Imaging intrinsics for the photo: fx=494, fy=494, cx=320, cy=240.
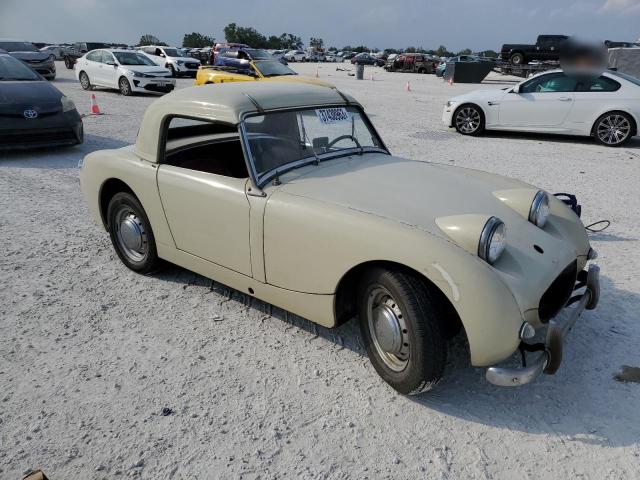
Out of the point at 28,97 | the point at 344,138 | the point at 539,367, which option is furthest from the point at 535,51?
the point at 539,367

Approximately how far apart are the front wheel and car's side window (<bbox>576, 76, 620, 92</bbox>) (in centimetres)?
47

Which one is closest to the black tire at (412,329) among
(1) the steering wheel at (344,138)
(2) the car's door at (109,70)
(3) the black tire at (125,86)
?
(1) the steering wheel at (344,138)

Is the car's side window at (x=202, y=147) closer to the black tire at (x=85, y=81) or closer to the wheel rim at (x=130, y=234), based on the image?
the wheel rim at (x=130, y=234)

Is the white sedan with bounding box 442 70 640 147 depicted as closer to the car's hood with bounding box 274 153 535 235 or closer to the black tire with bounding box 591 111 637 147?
the black tire with bounding box 591 111 637 147

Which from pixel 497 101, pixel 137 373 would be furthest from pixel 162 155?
pixel 497 101

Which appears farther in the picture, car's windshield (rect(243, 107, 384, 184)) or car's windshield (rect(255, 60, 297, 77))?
car's windshield (rect(255, 60, 297, 77))

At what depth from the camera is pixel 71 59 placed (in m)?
30.2

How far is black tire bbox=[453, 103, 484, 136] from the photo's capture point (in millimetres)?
10547

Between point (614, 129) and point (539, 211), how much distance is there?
786 centimetres

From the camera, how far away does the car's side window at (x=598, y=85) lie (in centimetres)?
923

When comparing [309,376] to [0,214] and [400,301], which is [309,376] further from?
[0,214]

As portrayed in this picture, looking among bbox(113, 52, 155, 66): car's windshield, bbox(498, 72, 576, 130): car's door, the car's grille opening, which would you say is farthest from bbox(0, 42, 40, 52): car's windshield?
the car's grille opening

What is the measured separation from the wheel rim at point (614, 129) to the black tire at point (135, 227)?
898cm

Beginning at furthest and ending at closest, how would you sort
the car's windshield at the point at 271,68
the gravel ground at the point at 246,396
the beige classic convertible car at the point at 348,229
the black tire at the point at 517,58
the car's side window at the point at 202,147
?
the black tire at the point at 517,58, the car's windshield at the point at 271,68, the car's side window at the point at 202,147, the beige classic convertible car at the point at 348,229, the gravel ground at the point at 246,396
